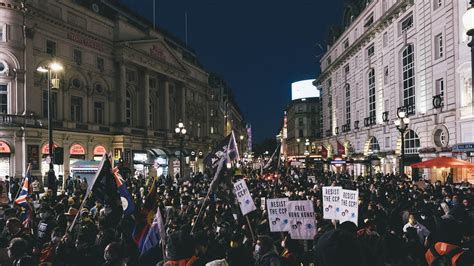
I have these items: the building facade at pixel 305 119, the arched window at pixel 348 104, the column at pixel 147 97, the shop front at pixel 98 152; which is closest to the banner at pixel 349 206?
the shop front at pixel 98 152

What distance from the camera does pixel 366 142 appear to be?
51375mm

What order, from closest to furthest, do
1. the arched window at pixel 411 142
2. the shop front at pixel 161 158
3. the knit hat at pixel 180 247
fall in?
the knit hat at pixel 180 247
the arched window at pixel 411 142
the shop front at pixel 161 158

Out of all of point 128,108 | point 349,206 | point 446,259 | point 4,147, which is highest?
point 128,108

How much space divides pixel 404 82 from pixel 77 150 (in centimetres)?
3128

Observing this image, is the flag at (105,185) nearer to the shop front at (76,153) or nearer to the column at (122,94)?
the shop front at (76,153)

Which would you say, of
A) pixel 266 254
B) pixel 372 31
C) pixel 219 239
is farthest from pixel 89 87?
pixel 266 254

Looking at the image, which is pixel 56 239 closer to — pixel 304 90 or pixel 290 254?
pixel 290 254

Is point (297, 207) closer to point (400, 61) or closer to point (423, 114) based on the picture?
point (423, 114)

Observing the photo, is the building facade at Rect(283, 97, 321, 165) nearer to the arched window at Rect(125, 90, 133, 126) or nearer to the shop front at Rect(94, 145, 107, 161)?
the arched window at Rect(125, 90, 133, 126)

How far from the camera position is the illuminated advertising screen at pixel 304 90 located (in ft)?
429

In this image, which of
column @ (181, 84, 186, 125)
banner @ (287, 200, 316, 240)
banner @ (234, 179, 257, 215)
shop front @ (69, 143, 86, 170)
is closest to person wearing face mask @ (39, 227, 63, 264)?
banner @ (234, 179, 257, 215)

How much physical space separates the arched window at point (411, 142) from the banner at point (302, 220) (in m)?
31.4

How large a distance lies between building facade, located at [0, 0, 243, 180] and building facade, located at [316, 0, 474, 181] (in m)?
23.5

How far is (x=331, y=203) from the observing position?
1088 cm
